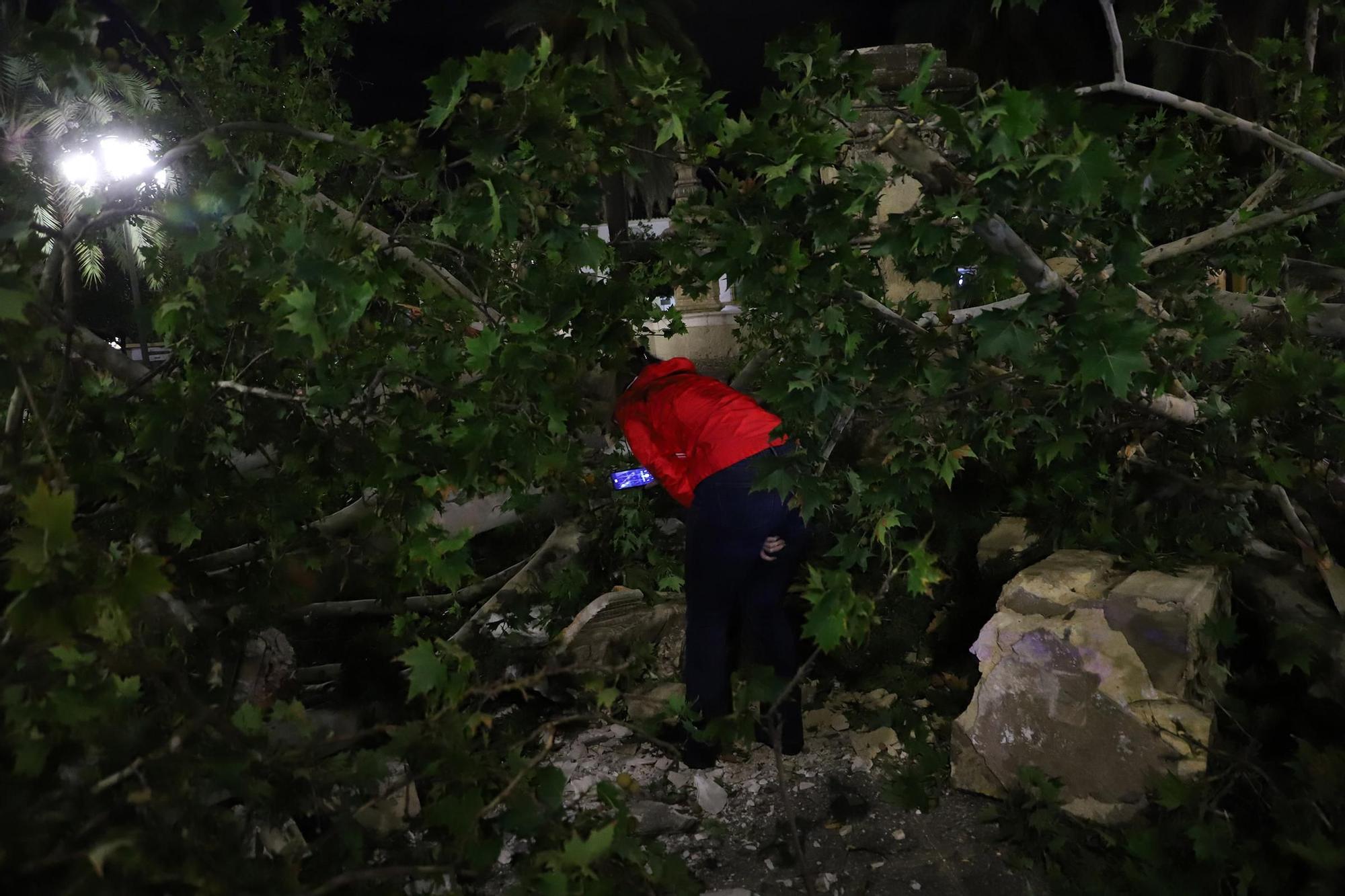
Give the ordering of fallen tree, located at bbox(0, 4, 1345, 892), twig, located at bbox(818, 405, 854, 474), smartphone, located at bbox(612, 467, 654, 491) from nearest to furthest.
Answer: fallen tree, located at bbox(0, 4, 1345, 892), twig, located at bbox(818, 405, 854, 474), smartphone, located at bbox(612, 467, 654, 491)

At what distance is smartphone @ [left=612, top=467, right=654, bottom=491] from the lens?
4.81m

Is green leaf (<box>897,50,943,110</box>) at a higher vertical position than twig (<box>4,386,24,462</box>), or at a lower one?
higher

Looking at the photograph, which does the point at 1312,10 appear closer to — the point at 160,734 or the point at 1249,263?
the point at 1249,263

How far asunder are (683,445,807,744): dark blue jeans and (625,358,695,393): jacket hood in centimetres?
60

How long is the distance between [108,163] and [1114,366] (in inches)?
135

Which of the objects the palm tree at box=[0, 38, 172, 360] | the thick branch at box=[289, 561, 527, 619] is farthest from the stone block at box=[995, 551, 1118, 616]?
the palm tree at box=[0, 38, 172, 360]

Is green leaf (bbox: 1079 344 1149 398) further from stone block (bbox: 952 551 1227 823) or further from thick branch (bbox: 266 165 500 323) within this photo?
thick branch (bbox: 266 165 500 323)

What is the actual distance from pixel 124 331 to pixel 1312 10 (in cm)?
3287

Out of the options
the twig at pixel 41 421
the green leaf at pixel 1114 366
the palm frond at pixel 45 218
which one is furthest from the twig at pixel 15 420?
the green leaf at pixel 1114 366

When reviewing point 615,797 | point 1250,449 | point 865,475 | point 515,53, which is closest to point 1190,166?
point 1250,449

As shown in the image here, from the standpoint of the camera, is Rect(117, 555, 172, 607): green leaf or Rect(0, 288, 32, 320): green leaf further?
Rect(0, 288, 32, 320): green leaf

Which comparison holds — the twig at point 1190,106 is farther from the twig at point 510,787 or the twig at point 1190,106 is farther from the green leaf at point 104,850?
the green leaf at point 104,850

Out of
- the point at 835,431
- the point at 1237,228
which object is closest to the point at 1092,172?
the point at 835,431

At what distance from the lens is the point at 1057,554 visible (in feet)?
13.7
